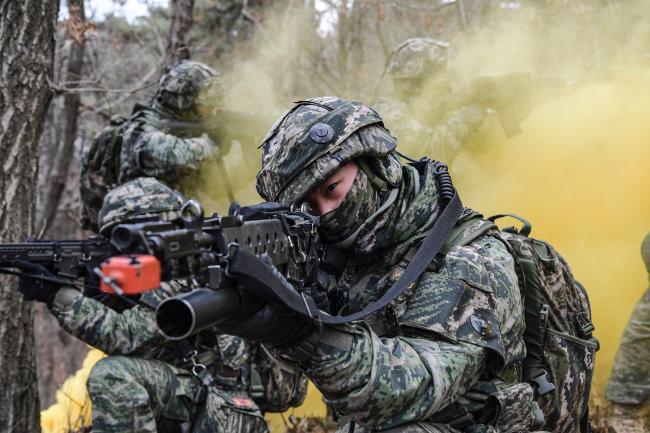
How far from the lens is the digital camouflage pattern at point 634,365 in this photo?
16.2 feet

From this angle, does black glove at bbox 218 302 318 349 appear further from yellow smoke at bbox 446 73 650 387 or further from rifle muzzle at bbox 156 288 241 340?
yellow smoke at bbox 446 73 650 387

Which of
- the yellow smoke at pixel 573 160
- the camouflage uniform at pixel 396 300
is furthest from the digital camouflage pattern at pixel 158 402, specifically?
the yellow smoke at pixel 573 160

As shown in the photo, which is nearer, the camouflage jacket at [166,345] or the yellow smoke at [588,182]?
the camouflage jacket at [166,345]

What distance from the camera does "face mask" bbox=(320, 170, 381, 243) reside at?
2508 millimetres

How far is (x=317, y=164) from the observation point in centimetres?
247

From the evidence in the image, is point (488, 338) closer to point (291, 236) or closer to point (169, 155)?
point (291, 236)

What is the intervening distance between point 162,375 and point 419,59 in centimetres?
369

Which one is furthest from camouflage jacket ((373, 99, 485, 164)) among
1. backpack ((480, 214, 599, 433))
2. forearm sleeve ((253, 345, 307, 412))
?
backpack ((480, 214, 599, 433))

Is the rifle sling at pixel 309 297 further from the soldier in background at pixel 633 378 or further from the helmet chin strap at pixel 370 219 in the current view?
the soldier in background at pixel 633 378

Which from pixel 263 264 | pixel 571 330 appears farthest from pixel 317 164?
pixel 571 330

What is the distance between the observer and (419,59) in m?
6.36

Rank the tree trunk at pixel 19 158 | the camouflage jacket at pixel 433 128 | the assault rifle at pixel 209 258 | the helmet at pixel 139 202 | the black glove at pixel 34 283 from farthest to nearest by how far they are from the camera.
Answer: the camouflage jacket at pixel 433 128, the helmet at pixel 139 202, the tree trunk at pixel 19 158, the black glove at pixel 34 283, the assault rifle at pixel 209 258

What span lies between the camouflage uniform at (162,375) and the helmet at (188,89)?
2.77 meters

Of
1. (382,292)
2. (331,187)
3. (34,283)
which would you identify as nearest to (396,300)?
(382,292)
